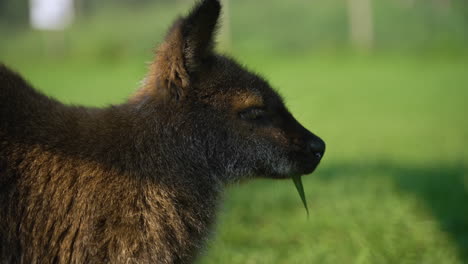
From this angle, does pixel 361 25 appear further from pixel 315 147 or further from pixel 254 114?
pixel 254 114

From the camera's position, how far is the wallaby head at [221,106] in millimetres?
3137

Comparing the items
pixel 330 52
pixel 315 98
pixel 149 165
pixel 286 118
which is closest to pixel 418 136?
pixel 315 98

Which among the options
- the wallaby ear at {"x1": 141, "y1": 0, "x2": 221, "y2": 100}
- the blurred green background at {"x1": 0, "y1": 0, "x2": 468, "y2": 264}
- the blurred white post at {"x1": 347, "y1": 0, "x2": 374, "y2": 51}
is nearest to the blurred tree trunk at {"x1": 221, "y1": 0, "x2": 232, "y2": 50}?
the blurred green background at {"x1": 0, "y1": 0, "x2": 468, "y2": 264}

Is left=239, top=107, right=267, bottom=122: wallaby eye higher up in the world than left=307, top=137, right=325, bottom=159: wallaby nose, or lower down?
higher up

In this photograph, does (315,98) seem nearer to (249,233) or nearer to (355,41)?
(355,41)

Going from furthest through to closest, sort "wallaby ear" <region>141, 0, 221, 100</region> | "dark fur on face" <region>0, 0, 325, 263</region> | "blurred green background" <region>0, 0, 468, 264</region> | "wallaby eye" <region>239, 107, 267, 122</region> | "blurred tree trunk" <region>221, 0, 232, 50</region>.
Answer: "blurred tree trunk" <region>221, 0, 232, 50</region> < "blurred green background" <region>0, 0, 468, 264</region> < "wallaby eye" <region>239, 107, 267, 122</region> < "wallaby ear" <region>141, 0, 221, 100</region> < "dark fur on face" <region>0, 0, 325, 263</region>

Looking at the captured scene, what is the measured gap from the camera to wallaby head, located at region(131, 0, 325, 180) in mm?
3137

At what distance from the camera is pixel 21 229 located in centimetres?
275

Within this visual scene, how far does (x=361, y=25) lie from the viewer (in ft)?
80.9

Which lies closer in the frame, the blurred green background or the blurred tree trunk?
the blurred green background

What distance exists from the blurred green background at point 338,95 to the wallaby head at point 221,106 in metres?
0.29

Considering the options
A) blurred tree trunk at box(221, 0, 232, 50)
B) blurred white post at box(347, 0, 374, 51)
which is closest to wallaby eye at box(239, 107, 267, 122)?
blurred tree trunk at box(221, 0, 232, 50)

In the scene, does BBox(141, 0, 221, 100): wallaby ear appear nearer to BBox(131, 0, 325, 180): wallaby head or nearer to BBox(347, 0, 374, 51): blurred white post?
BBox(131, 0, 325, 180): wallaby head

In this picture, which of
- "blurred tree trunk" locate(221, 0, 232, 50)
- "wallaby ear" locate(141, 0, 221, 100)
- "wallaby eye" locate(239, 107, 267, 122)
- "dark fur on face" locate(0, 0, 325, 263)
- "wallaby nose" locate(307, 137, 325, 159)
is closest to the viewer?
"dark fur on face" locate(0, 0, 325, 263)
